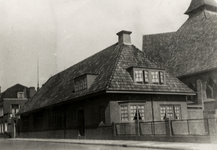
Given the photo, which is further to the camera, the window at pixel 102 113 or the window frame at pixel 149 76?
the window frame at pixel 149 76

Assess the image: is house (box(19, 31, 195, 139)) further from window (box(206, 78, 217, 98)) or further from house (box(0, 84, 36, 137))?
house (box(0, 84, 36, 137))

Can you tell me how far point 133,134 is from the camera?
1952 centimetres

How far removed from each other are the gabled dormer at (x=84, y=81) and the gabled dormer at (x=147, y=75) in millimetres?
3369

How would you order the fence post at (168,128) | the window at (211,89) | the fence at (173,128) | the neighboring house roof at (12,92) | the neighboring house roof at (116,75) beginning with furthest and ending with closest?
the neighboring house roof at (12,92)
the window at (211,89)
the neighboring house roof at (116,75)
the fence post at (168,128)
the fence at (173,128)

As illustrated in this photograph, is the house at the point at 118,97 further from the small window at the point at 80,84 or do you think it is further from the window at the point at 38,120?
the window at the point at 38,120

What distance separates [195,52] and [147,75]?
1113cm

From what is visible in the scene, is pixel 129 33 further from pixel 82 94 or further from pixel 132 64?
pixel 82 94

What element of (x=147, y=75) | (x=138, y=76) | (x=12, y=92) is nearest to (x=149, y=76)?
(x=147, y=75)

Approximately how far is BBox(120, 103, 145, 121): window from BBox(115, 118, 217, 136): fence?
1527 mm

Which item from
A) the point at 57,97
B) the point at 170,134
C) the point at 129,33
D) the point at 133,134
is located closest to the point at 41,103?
the point at 57,97

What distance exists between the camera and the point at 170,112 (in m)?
24.2

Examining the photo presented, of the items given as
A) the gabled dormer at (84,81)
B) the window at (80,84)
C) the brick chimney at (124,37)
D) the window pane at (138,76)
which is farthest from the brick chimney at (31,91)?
the window pane at (138,76)

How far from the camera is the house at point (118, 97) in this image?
2170 centimetres

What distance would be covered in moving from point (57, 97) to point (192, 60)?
48.9 ft
